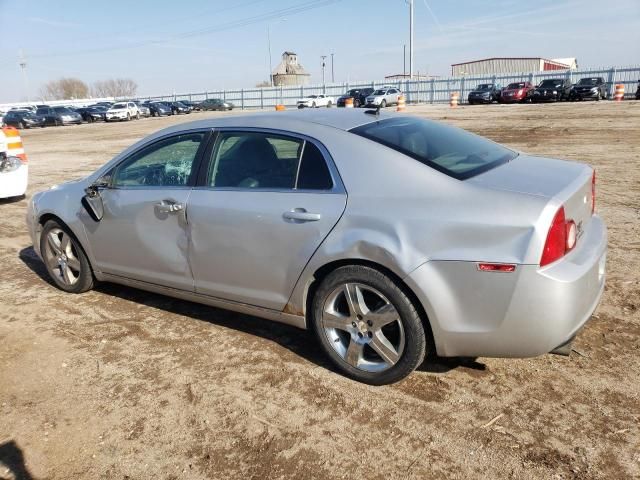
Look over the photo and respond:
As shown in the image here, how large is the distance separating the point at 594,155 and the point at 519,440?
409 inches

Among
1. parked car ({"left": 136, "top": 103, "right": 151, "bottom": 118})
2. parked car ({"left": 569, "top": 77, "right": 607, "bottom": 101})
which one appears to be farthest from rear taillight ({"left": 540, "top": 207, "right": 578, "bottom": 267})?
parked car ({"left": 136, "top": 103, "right": 151, "bottom": 118})

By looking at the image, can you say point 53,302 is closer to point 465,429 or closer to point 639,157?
point 465,429

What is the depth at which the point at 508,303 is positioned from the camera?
2582mm

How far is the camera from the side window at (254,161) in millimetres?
3344

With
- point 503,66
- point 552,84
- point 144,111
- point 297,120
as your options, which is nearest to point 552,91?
point 552,84

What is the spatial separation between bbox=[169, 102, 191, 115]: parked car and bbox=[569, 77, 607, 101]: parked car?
118 feet

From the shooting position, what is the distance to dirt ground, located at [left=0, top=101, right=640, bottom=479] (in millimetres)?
2502

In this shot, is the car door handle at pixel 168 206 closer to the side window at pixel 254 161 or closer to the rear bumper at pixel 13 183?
the side window at pixel 254 161

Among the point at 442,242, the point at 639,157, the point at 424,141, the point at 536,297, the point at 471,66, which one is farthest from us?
the point at 471,66

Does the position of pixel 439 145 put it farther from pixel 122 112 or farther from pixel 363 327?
pixel 122 112

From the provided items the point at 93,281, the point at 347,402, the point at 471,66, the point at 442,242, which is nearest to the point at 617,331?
the point at 442,242

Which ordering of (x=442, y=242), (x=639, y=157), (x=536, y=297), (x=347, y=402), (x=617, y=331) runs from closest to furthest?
(x=536, y=297), (x=442, y=242), (x=347, y=402), (x=617, y=331), (x=639, y=157)

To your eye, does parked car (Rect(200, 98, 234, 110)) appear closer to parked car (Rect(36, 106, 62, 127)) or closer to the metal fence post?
parked car (Rect(36, 106, 62, 127))

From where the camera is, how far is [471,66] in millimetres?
85062
